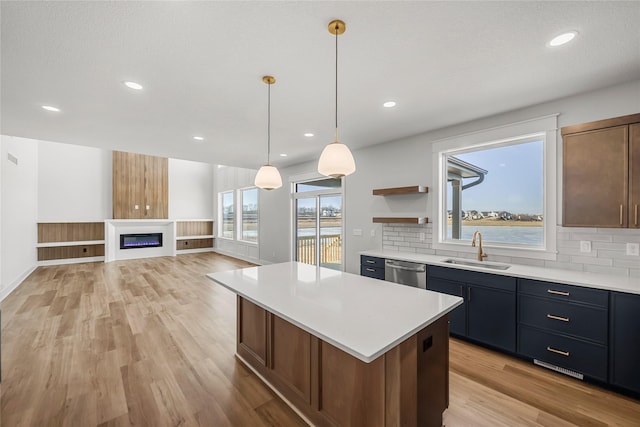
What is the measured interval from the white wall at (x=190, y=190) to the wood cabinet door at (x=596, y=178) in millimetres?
9762

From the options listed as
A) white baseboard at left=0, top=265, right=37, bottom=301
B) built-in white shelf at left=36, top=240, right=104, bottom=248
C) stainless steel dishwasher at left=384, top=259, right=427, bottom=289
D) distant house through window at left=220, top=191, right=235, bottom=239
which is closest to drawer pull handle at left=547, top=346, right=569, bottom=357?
stainless steel dishwasher at left=384, top=259, right=427, bottom=289

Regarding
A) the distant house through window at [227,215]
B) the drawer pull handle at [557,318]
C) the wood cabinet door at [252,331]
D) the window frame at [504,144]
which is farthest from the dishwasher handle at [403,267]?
the distant house through window at [227,215]

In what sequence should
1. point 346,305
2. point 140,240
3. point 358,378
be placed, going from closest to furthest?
point 358,378
point 346,305
point 140,240

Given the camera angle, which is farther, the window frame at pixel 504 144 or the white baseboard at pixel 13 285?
the white baseboard at pixel 13 285

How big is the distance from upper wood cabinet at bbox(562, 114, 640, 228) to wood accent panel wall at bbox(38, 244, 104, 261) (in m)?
10.2

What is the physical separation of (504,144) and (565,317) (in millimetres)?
1952

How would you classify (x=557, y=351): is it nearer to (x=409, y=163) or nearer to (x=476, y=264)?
(x=476, y=264)

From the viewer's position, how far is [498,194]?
348cm

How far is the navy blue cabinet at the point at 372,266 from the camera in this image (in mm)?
3881

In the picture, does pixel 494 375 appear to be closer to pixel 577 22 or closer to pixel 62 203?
pixel 577 22

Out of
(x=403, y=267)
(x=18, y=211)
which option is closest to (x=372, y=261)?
(x=403, y=267)

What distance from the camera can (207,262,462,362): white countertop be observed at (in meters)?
1.45

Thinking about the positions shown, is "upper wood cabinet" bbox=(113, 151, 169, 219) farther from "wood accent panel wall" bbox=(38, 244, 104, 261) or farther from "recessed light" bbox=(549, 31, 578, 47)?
"recessed light" bbox=(549, 31, 578, 47)

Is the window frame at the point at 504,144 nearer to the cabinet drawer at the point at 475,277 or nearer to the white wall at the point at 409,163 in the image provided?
the white wall at the point at 409,163
